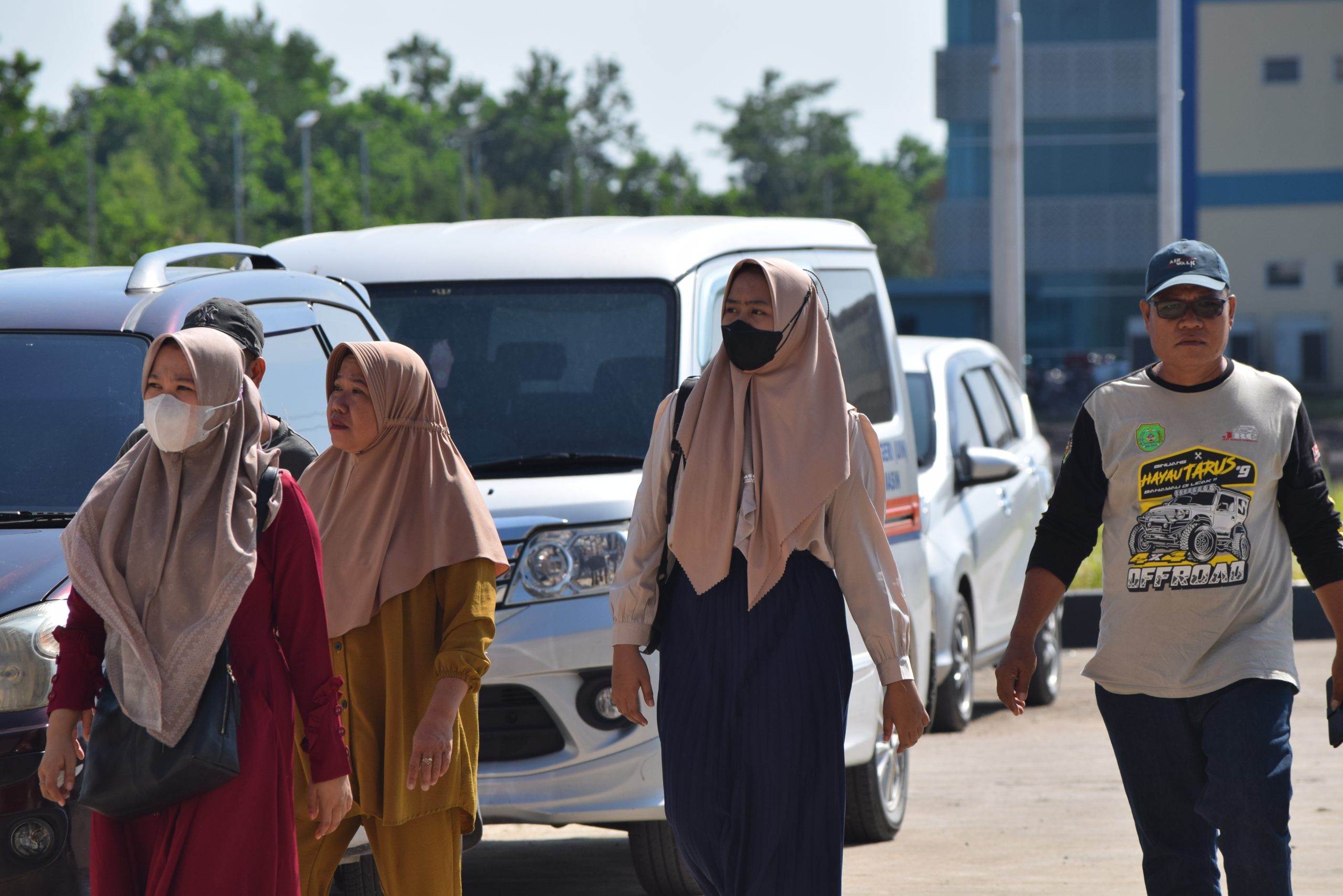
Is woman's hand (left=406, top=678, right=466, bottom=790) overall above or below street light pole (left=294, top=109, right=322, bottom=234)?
below

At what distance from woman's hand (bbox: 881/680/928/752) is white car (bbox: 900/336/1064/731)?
372 centimetres

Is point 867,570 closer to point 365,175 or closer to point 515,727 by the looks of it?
point 515,727

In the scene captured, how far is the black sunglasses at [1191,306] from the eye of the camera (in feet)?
13.8

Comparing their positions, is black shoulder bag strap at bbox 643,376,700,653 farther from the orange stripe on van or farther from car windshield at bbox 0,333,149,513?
the orange stripe on van

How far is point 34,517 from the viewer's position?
15.0 feet

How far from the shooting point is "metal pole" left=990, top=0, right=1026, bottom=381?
14.4m

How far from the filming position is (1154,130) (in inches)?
2132

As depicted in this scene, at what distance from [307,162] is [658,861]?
78.4 metres

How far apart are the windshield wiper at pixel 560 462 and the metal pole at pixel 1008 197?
29.3ft

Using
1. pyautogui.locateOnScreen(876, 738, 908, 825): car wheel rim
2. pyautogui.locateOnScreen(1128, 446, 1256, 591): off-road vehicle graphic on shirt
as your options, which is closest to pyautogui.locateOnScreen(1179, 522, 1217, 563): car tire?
pyautogui.locateOnScreen(1128, 446, 1256, 591): off-road vehicle graphic on shirt

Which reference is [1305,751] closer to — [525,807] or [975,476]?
[975,476]

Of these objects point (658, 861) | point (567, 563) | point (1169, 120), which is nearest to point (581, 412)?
point (567, 563)

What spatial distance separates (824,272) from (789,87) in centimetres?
10665

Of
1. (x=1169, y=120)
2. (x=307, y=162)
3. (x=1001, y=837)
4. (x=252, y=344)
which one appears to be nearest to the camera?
(x=252, y=344)
